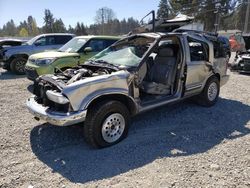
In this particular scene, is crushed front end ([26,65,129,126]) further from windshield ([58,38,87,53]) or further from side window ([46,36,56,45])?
side window ([46,36,56,45])

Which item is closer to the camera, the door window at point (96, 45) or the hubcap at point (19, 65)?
the door window at point (96, 45)

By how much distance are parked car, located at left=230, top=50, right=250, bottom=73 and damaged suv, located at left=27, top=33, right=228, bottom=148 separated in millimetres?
4890

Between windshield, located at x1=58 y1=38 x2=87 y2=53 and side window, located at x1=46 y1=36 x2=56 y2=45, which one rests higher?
side window, located at x1=46 y1=36 x2=56 y2=45

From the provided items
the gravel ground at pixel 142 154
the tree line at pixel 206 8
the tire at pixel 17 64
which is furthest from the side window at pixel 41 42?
the tree line at pixel 206 8

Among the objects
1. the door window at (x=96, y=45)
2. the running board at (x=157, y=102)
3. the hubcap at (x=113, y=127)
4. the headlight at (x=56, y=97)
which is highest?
the door window at (x=96, y=45)

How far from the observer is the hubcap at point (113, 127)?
4.07 m

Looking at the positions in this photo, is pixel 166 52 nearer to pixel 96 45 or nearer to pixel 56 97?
pixel 56 97

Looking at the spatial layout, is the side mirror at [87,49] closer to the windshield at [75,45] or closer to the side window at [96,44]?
the windshield at [75,45]

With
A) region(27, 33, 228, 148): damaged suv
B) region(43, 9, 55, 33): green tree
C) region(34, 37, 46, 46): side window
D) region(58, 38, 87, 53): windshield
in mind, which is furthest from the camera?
region(43, 9, 55, 33): green tree

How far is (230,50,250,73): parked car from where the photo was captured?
424 inches

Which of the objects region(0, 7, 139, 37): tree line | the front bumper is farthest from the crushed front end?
region(0, 7, 139, 37): tree line

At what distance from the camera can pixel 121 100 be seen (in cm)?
432

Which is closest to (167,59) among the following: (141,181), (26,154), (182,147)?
(182,147)

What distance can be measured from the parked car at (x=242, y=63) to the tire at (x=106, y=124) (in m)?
8.40
